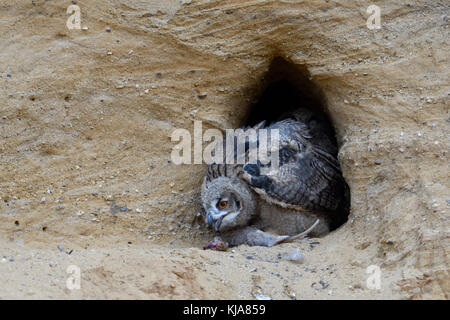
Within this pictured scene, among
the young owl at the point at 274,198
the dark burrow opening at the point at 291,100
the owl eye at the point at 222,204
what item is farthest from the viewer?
the dark burrow opening at the point at 291,100

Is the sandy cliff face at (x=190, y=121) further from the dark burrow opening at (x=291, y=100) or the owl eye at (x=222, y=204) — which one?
the owl eye at (x=222, y=204)

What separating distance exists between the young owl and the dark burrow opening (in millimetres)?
262

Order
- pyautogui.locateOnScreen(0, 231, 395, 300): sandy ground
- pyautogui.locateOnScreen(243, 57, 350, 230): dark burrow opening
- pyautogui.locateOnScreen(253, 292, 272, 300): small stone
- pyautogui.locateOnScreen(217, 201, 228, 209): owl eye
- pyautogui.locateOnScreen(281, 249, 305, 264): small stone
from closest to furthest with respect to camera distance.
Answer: pyautogui.locateOnScreen(0, 231, 395, 300): sandy ground < pyautogui.locateOnScreen(253, 292, 272, 300): small stone < pyautogui.locateOnScreen(281, 249, 305, 264): small stone < pyautogui.locateOnScreen(217, 201, 228, 209): owl eye < pyautogui.locateOnScreen(243, 57, 350, 230): dark burrow opening

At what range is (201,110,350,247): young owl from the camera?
4.60 metres

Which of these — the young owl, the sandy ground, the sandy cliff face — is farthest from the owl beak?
the sandy ground

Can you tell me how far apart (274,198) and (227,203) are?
0.43 metres

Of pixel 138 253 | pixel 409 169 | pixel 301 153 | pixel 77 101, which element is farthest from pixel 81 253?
pixel 409 169

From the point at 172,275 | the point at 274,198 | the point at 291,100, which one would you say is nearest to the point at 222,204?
the point at 274,198

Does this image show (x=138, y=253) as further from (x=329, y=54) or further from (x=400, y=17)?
(x=400, y=17)

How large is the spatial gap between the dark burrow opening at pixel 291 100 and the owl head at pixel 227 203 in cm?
89

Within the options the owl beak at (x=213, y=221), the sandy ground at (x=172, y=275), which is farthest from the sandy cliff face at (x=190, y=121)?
the owl beak at (x=213, y=221)

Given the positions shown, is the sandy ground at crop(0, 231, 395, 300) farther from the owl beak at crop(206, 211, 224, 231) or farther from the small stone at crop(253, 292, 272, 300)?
the owl beak at crop(206, 211, 224, 231)

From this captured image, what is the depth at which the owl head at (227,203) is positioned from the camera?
4676 millimetres

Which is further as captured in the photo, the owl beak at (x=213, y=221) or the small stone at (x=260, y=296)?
the owl beak at (x=213, y=221)
